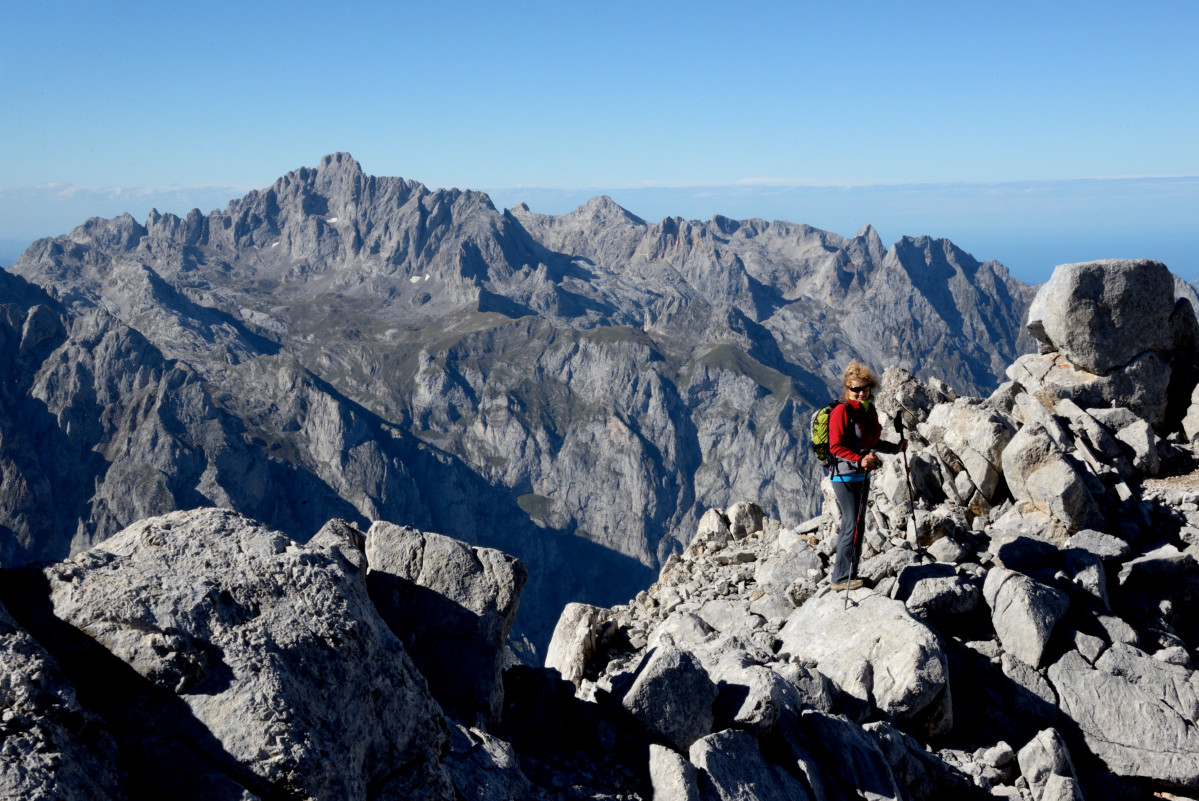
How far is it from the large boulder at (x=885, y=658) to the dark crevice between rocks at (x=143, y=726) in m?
12.2

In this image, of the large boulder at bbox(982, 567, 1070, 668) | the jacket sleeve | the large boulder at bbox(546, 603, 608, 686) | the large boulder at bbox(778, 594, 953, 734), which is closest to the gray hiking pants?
the jacket sleeve

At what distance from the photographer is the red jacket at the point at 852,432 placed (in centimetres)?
1812

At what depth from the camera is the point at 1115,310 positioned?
2847 cm

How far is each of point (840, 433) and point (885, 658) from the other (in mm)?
5242

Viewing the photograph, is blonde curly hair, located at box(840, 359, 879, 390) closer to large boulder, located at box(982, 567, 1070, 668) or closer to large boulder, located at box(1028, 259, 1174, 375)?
large boulder, located at box(982, 567, 1070, 668)

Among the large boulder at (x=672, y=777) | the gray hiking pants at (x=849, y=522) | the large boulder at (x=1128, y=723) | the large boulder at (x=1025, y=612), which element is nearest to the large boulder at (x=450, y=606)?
the large boulder at (x=672, y=777)

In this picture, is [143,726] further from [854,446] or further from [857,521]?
[857,521]

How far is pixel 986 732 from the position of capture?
16.5 metres

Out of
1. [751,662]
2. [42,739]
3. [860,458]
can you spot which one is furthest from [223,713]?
[860,458]

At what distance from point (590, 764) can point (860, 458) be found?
9.97 m

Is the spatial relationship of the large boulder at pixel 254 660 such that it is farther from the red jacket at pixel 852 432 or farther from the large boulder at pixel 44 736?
the red jacket at pixel 852 432

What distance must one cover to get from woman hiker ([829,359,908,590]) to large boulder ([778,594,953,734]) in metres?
1.53

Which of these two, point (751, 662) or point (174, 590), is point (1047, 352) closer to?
point (751, 662)

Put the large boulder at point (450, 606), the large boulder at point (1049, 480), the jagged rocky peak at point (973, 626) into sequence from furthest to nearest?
the large boulder at point (1049, 480) → the jagged rocky peak at point (973, 626) → the large boulder at point (450, 606)
